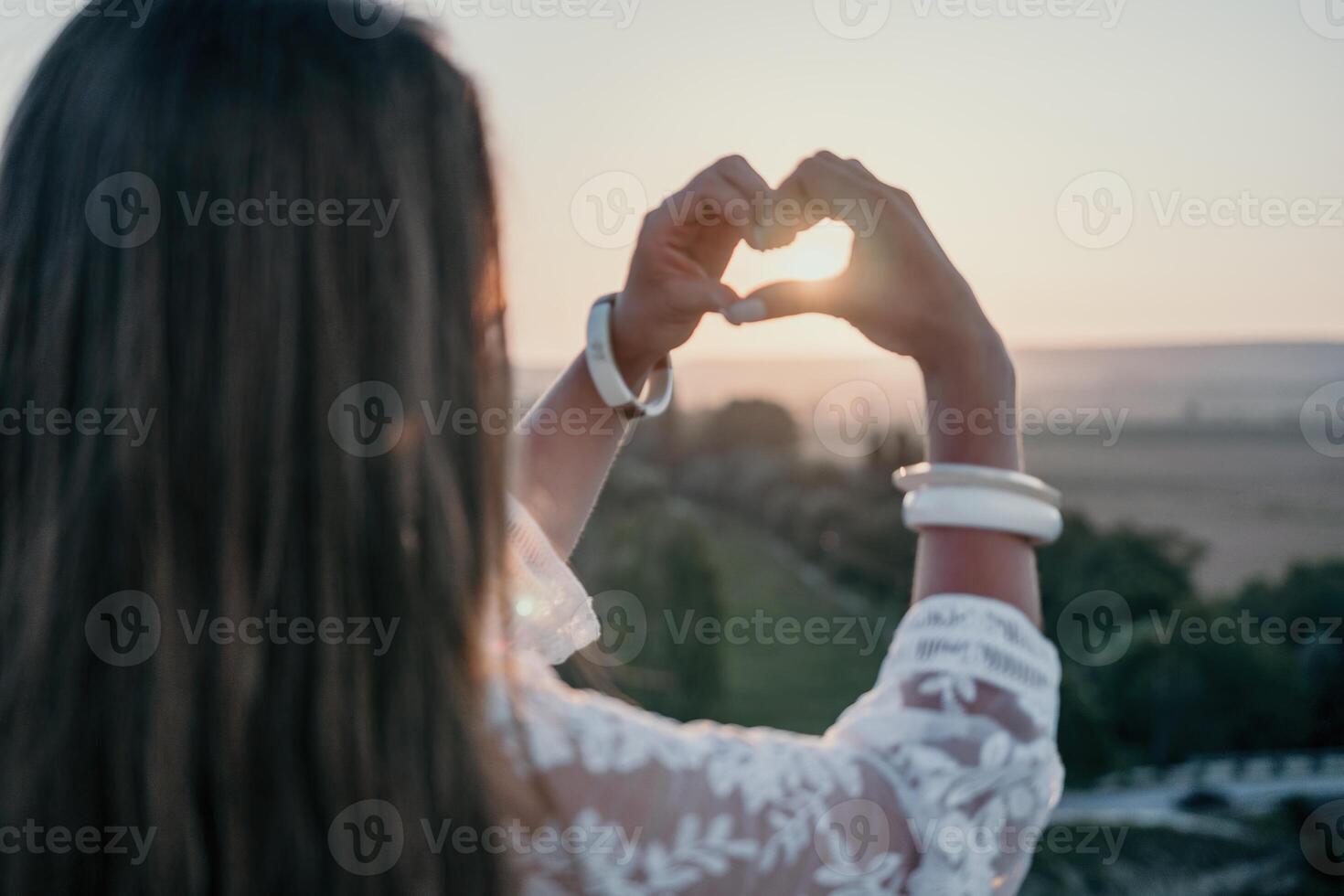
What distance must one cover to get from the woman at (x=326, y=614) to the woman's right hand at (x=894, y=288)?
3 cm

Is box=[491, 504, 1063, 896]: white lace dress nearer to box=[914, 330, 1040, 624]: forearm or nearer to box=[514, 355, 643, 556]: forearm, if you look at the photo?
box=[914, 330, 1040, 624]: forearm

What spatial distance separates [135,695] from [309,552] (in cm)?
11

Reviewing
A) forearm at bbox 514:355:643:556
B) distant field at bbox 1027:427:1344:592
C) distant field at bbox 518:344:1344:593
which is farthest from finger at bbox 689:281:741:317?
distant field at bbox 1027:427:1344:592

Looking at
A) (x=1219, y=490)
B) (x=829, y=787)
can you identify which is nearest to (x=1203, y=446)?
(x=1219, y=490)

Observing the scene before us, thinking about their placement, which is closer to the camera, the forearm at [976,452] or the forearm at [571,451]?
the forearm at [976,452]

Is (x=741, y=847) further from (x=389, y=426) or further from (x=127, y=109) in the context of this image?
(x=127, y=109)

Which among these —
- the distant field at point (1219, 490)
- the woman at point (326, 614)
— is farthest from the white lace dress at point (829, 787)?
the distant field at point (1219, 490)

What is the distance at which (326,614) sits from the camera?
51 cm

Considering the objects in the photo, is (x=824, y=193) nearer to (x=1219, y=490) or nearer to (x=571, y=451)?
(x=571, y=451)

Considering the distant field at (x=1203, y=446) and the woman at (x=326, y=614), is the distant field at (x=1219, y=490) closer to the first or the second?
the distant field at (x=1203, y=446)

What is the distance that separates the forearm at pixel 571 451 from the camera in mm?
889

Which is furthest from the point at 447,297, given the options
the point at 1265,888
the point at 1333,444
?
the point at 1265,888

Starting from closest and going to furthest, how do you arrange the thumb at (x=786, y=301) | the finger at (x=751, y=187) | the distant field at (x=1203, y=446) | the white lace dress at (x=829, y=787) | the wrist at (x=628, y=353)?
the white lace dress at (x=829, y=787), the thumb at (x=786, y=301), the finger at (x=751, y=187), the wrist at (x=628, y=353), the distant field at (x=1203, y=446)

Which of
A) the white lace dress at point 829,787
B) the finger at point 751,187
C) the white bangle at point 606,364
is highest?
the finger at point 751,187
